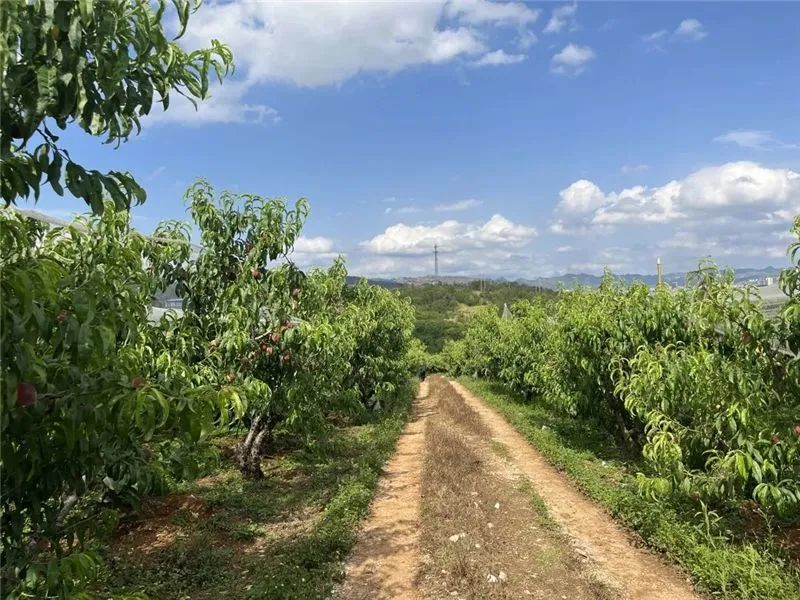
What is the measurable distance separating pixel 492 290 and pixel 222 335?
120 metres

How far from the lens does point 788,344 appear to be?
4809 millimetres

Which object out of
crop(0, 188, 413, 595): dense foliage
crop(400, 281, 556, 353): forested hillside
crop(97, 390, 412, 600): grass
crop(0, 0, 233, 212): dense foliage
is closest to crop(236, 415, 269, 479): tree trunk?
crop(97, 390, 412, 600): grass

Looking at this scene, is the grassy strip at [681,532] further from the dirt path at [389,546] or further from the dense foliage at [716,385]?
the dirt path at [389,546]

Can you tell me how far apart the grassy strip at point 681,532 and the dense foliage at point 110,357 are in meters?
4.78

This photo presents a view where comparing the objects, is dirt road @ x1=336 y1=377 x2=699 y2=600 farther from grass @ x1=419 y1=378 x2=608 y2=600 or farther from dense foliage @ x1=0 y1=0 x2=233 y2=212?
dense foliage @ x1=0 y1=0 x2=233 y2=212

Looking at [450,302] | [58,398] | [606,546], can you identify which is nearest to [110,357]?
[58,398]

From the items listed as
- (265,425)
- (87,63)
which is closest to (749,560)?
(87,63)

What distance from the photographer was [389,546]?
7.02 m

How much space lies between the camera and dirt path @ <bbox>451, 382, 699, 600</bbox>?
5684 mm

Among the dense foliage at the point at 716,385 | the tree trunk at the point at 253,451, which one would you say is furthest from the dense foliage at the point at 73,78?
the tree trunk at the point at 253,451

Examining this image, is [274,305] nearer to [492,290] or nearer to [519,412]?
[519,412]

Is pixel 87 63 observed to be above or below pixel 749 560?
above

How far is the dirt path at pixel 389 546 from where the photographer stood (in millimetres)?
5789

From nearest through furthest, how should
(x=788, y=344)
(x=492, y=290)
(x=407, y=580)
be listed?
(x=788, y=344), (x=407, y=580), (x=492, y=290)
